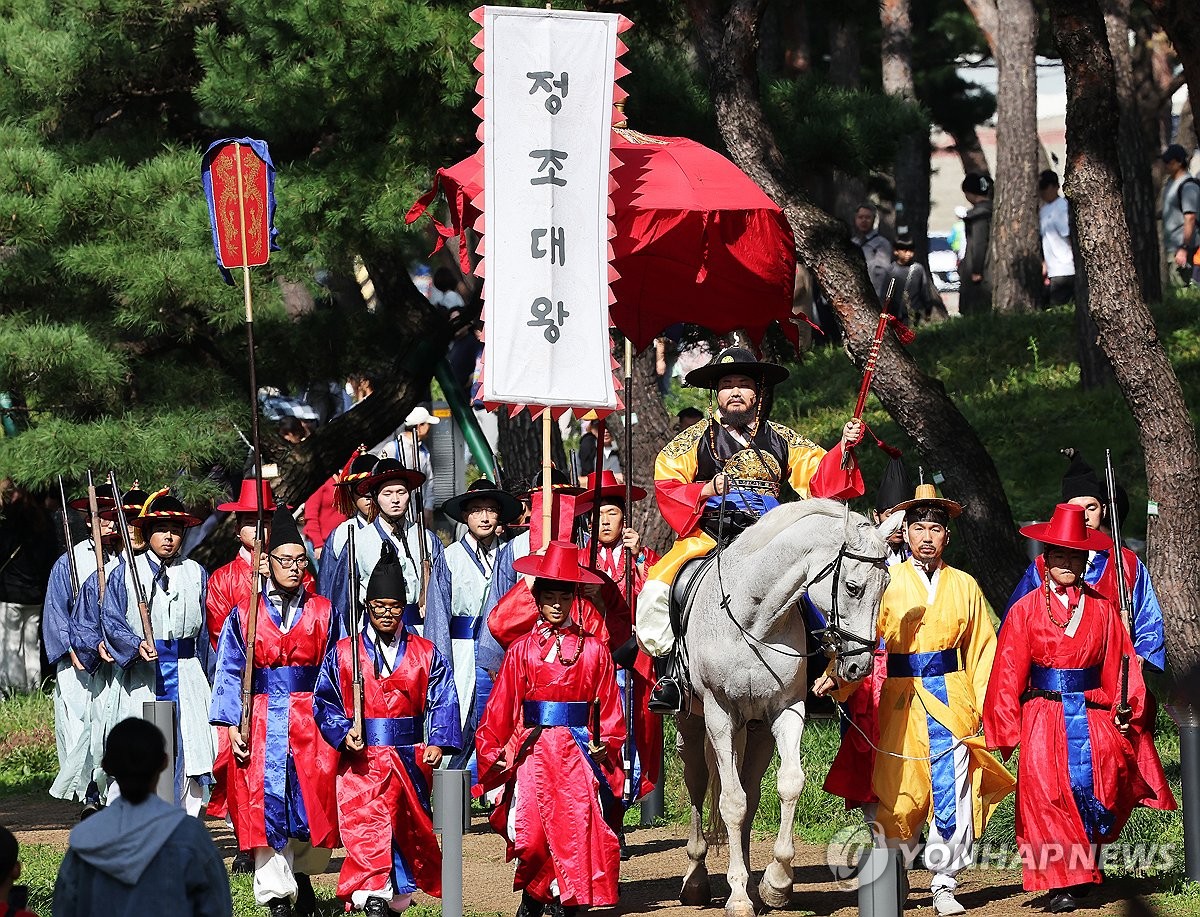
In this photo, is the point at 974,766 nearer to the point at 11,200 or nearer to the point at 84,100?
the point at 11,200

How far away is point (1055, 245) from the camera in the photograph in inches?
839

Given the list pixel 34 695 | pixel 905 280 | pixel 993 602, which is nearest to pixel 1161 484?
pixel 993 602

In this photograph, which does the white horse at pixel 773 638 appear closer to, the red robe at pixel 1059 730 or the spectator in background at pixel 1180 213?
the red robe at pixel 1059 730

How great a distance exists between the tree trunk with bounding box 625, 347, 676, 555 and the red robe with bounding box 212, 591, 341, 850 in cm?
593

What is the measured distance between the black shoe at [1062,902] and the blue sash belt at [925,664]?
1072 mm

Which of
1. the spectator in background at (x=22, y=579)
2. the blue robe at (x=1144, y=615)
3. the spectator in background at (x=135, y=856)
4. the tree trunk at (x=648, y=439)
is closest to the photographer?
the spectator in background at (x=135, y=856)

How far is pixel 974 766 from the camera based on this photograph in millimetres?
8695

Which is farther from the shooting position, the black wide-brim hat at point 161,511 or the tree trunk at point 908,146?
the tree trunk at point 908,146

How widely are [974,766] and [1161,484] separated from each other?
2.89 metres

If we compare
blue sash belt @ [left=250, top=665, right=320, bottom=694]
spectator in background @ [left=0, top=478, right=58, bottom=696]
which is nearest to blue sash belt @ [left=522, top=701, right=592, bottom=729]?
blue sash belt @ [left=250, top=665, right=320, bottom=694]

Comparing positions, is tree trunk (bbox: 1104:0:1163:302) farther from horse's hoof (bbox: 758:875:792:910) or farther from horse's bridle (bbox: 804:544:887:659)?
horse's hoof (bbox: 758:875:792:910)

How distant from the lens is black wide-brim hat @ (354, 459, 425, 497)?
10.9m

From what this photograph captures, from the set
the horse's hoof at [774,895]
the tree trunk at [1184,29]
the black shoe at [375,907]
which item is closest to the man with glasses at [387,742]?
the black shoe at [375,907]

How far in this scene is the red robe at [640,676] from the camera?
920cm
